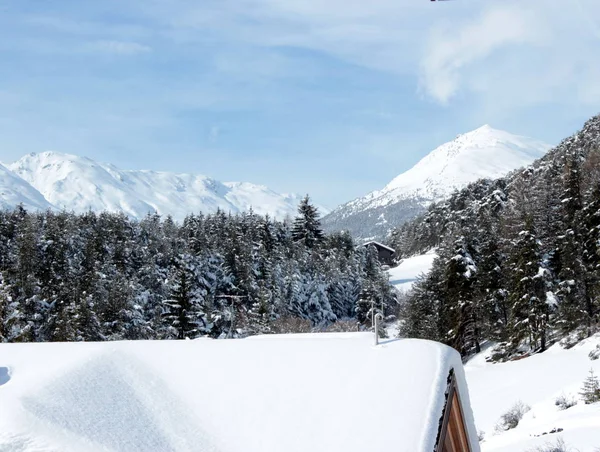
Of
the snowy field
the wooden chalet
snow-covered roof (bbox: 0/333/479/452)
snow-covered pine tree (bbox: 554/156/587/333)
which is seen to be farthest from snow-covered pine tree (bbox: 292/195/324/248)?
snow-covered roof (bbox: 0/333/479/452)

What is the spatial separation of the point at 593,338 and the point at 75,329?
31.1 meters

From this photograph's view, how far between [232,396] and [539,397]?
18430mm

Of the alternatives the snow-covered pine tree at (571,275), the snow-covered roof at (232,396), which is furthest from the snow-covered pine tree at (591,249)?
the snow-covered roof at (232,396)

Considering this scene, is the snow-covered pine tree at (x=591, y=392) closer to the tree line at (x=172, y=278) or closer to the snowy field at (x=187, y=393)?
the snowy field at (x=187, y=393)

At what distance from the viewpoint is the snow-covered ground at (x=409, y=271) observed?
76.3 metres

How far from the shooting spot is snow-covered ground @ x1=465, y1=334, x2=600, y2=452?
512 inches

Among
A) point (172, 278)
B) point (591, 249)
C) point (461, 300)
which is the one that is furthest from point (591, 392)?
point (172, 278)

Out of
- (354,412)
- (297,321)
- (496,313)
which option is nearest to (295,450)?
(354,412)

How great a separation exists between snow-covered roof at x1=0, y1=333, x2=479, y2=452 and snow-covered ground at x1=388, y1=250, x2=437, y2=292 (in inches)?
2638

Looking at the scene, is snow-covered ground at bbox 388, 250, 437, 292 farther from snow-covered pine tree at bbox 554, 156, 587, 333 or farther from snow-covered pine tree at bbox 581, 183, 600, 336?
snow-covered pine tree at bbox 581, 183, 600, 336

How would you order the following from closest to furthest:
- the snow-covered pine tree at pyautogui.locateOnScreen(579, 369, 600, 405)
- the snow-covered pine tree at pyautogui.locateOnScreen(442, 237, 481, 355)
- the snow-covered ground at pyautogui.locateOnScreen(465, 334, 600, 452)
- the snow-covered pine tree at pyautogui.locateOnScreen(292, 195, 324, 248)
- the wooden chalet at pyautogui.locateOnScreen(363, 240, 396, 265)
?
the snow-covered ground at pyautogui.locateOnScreen(465, 334, 600, 452) < the snow-covered pine tree at pyautogui.locateOnScreen(579, 369, 600, 405) < the snow-covered pine tree at pyautogui.locateOnScreen(442, 237, 481, 355) < the snow-covered pine tree at pyautogui.locateOnScreen(292, 195, 324, 248) < the wooden chalet at pyautogui.locateOnScreen(363, 240, 396, 265)

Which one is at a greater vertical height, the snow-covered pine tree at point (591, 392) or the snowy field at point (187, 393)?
the snowy field at point (187, 393)

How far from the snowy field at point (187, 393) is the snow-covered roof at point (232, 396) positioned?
0.04 feet

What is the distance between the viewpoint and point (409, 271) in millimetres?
87000
